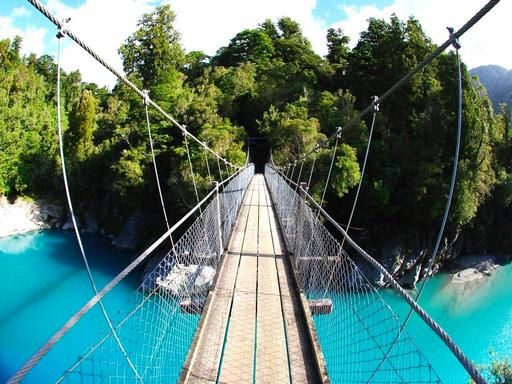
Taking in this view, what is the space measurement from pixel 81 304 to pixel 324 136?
6861 millimetres

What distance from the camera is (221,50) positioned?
76.6 feet

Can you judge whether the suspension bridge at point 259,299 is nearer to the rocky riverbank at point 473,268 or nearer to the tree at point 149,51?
the rocky riverbank at point 473,268

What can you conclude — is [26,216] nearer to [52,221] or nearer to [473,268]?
[52,221]

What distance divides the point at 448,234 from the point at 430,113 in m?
3.25

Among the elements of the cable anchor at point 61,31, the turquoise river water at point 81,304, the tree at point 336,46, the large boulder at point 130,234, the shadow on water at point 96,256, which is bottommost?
the turquoise river water at point 81,304

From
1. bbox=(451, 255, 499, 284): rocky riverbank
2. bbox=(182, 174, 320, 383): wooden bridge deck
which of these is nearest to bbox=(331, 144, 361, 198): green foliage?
bbox=(451, 255, 499, 284): rocky riverbank

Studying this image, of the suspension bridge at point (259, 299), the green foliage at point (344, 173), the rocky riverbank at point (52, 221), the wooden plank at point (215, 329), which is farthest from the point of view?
the rocky riverbank at point (52, 221)

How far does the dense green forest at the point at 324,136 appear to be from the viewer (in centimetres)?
1010

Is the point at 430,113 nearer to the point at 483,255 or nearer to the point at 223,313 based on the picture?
the point at 483,255

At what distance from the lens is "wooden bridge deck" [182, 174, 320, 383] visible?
1.58m

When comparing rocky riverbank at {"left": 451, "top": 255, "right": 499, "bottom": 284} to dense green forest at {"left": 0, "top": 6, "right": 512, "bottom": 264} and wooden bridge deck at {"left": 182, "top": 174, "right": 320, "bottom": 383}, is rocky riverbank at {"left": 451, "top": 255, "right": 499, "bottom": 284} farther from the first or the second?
wooden bridge deck at {"left": 182, "top": 174, "right": 320, "bottom": 383}

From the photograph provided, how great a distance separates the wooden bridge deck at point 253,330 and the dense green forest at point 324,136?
6.90 meters

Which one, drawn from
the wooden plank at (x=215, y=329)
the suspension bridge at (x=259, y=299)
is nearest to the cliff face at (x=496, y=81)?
the suspension bridge at (x=259, y=299)

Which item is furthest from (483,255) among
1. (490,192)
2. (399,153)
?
(399,153)
